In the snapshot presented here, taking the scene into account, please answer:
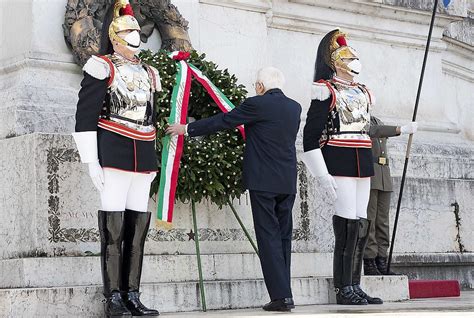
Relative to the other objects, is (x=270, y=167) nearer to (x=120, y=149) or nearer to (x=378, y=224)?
(x=120, y=149)

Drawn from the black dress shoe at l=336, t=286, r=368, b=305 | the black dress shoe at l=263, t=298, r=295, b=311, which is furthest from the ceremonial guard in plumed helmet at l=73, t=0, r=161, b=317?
the black dress shoe at l=336, t=286, r=368, b=305

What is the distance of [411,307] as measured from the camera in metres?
9.38

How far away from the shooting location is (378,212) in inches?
469

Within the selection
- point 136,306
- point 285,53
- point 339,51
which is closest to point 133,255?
point 136,306

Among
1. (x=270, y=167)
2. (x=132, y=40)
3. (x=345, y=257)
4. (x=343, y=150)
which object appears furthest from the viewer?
(x=345, y=257)

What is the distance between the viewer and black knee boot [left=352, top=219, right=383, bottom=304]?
9.99 m

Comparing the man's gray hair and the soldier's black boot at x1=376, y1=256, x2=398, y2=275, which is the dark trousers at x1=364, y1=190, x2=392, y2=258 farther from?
the man's gray hair

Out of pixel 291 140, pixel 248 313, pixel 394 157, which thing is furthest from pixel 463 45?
pixel 248 313

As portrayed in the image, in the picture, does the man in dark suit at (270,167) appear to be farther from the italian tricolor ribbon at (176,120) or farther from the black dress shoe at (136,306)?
the black dress shoe at (136,306)

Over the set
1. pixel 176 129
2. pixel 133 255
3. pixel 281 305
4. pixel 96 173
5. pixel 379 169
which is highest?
pixel 176 129

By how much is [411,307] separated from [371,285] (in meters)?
1.46

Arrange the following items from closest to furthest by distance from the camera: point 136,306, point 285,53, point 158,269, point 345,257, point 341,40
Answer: point 136,306
point 158,269
point 345,257
point 341,40
point 285,53

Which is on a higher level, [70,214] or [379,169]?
[379,169]

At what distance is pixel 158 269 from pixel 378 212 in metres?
3.04
